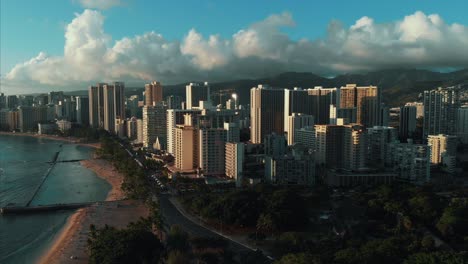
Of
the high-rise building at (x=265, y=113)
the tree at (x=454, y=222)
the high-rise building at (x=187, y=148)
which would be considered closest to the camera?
the tree at (x=454, y=222)

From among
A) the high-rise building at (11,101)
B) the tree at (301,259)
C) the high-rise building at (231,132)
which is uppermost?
the high-rise building at (11,101)

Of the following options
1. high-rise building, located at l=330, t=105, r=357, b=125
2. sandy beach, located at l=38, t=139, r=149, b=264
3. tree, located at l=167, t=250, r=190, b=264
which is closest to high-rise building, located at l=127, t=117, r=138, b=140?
high-rise building, located at l=330, t=105, r=357, b=125

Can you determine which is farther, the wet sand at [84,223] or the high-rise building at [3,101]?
the high-rise building at [3,101]

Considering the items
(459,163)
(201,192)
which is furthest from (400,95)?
(201,192)

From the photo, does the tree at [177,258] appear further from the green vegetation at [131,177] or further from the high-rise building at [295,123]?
the high-rise building at [295,123]

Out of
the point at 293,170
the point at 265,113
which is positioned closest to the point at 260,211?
the point at 293,170

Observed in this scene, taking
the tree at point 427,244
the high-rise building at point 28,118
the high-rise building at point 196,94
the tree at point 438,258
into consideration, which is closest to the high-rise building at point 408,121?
the high-rise building at point 196,94

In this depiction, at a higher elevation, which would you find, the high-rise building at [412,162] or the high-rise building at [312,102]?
the high-rise building at [312,102]

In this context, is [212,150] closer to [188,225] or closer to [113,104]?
[188,225]
